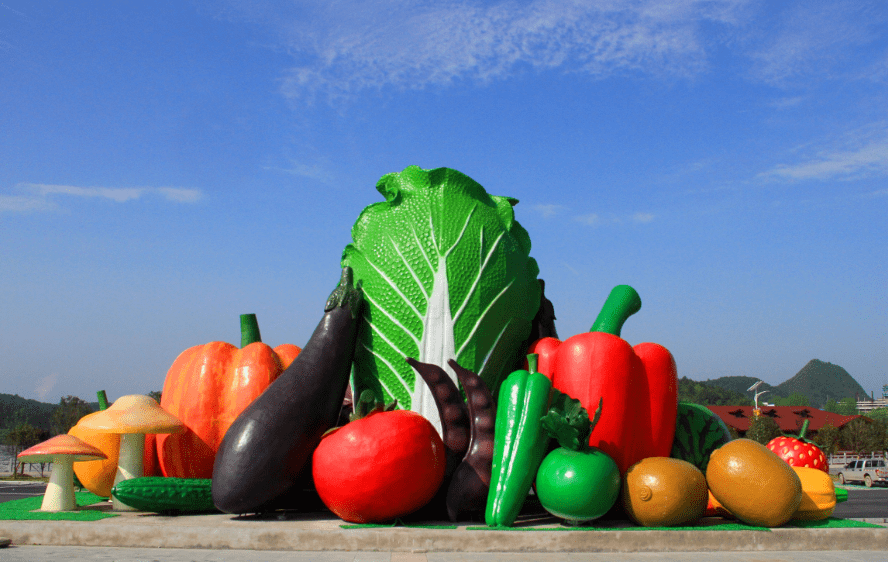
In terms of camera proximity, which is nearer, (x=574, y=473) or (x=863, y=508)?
(x=574, y=473)

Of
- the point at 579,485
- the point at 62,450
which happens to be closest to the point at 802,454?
the point at 579,485

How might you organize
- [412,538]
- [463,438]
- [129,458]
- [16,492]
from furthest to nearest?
[16,492] < [129,458] < [463,438] < [412,538]

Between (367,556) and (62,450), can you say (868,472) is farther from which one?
(62,450)

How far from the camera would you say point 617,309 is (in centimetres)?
833

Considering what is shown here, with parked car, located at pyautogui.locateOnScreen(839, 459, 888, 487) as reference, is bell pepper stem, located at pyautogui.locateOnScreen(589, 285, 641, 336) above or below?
above

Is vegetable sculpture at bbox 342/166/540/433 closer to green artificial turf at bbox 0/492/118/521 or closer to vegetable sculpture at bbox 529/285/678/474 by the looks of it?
vegetable sculpture at bbox 529/285/678/474

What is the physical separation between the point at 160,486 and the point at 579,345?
4655 millimetres

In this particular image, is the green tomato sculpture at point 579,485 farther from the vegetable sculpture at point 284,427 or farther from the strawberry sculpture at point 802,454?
the strawberry sculpture at point 802,454

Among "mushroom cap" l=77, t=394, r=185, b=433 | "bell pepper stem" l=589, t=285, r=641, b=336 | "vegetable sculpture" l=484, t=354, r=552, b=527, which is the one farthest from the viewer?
"bell pepper stem" l=589, t=285, r=641, b=336

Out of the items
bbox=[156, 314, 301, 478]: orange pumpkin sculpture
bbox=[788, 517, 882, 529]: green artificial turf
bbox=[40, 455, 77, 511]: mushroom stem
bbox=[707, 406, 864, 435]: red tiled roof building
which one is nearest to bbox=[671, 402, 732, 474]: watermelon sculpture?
bbox=[788, 517, 882, 529]: green artificial turf

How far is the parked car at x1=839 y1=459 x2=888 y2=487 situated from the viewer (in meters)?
28.7

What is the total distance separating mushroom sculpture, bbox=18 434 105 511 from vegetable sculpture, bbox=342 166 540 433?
3066 millimetres

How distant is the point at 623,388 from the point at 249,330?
504 centimetres

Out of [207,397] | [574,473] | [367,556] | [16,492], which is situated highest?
[207,397]
